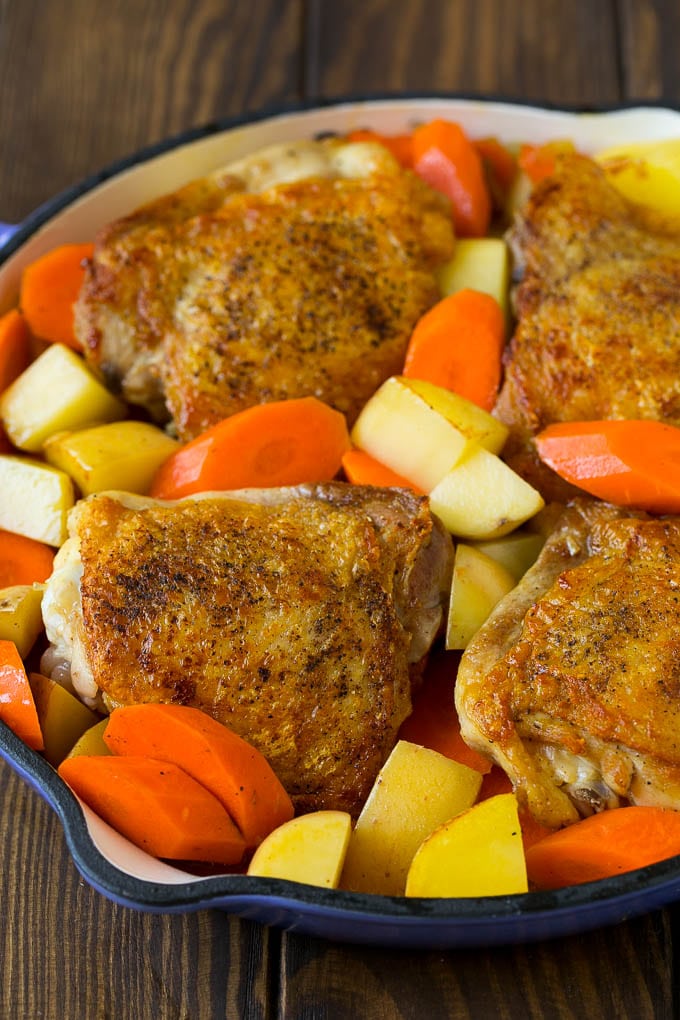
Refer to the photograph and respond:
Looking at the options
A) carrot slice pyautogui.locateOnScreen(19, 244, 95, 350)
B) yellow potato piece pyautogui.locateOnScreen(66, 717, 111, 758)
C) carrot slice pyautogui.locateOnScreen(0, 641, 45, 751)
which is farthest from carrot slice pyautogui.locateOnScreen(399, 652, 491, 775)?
carrot slice pyautogui.locateOnScreen(19, 244, 95, 350)

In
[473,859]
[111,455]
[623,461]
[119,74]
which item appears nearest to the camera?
[473,859]

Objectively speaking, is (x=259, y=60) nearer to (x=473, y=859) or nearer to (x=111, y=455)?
(x=111, y=455)

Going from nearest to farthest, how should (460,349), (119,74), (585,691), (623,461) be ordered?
(585,691)
(623,461)
(460,349)
(119,74)

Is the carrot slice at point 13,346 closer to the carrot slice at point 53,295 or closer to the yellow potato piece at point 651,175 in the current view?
the carrot slice at point 53,295

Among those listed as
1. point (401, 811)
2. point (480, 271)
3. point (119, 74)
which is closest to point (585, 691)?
point (401, 811)

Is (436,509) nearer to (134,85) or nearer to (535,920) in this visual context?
(535,920)

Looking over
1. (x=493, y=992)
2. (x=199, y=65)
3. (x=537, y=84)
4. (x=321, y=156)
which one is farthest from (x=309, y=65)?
(x=493, y=992)

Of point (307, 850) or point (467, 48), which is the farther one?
point (467, 48)
